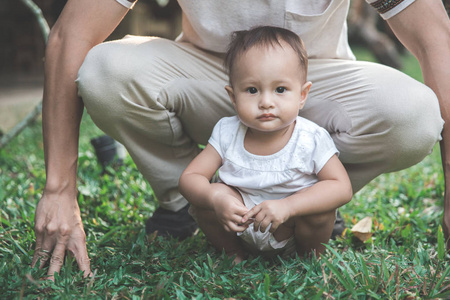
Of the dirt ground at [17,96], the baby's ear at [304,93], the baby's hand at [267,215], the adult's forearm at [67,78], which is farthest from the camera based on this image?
the dirt ground at [17,96]

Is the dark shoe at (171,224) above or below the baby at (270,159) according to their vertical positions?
below

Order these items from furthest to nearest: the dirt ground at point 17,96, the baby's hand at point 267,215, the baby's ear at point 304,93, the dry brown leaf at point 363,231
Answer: the dirt ground at point 17,96 < the dry brown leaf at point 363,231 < the baby's ear at point 304,93 < the baby's hand at point 267,215

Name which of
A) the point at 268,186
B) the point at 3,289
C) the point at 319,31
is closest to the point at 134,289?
the point at 3,289

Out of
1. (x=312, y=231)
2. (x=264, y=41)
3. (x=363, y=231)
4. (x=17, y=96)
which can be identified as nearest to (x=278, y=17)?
(x=264, y=41)

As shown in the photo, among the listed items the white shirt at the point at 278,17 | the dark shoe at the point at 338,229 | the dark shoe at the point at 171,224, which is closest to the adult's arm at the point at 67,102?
the white shirt at the point at 278,17

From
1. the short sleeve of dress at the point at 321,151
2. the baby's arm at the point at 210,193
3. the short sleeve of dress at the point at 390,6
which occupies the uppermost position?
the short sleeve of dress at the point at 390,6

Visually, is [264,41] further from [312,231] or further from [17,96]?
[17,96]

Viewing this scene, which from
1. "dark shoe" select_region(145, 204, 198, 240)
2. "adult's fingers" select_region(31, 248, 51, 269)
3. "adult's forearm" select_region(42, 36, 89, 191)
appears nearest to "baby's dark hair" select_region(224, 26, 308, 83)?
"adult's forearm" select_region(42, 36, 89, 191)

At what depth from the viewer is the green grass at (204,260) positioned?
148 centimetres

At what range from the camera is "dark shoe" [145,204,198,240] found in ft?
6.88

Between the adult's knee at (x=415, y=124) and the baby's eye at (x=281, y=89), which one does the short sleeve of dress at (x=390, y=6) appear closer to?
the adult's knee at (x=415, y=124)

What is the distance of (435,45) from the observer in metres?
1.78

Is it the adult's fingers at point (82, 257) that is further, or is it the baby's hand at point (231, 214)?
the adult's fingers at point (82, 257)

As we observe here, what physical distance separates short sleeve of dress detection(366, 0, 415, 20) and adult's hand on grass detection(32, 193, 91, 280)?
1293 mm
